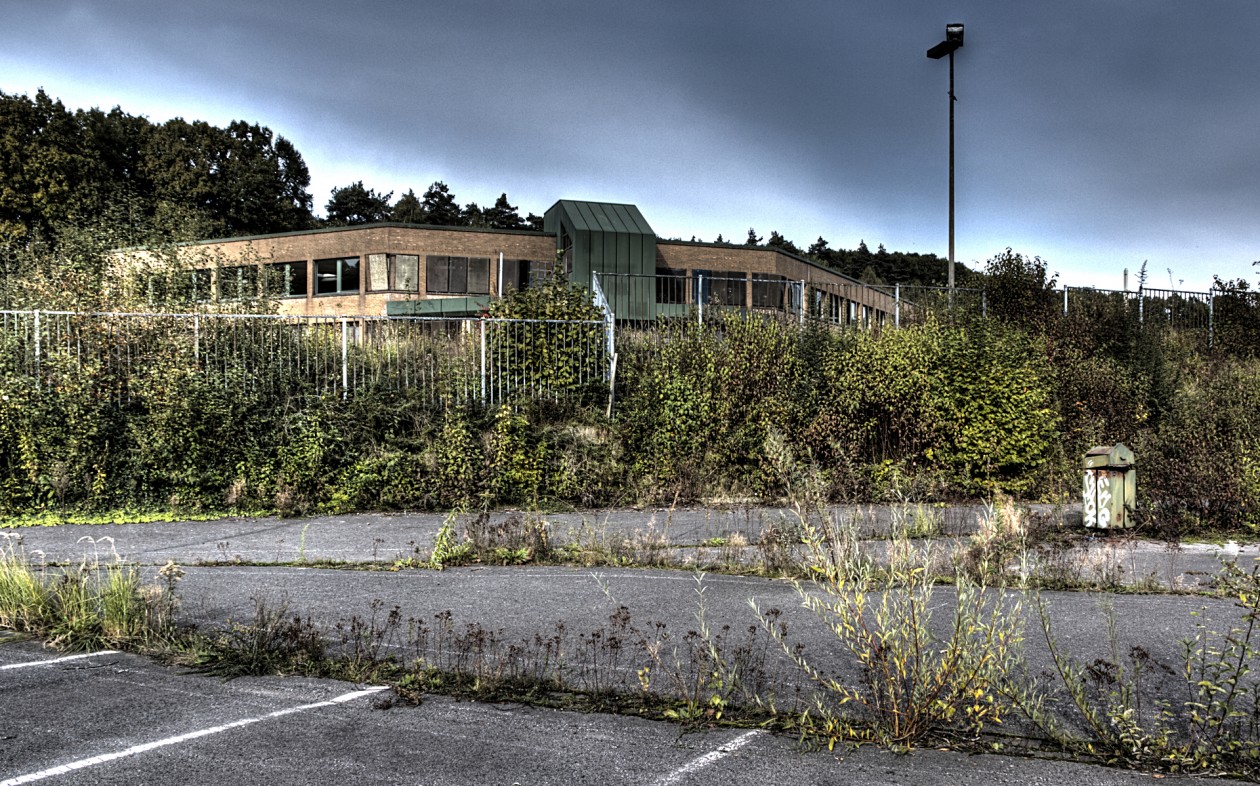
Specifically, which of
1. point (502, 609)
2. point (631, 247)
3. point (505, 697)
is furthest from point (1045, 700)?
point (631, 247)

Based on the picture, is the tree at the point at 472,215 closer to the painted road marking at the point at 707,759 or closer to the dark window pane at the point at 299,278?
the dark window pane at the point at 299,278

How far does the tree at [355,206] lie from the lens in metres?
75.6

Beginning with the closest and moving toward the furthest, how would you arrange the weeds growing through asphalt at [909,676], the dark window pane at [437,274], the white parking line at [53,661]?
the weeds growing through asphalt at [909,676], the white parking line at [53,661], the dark window pane at [437,274]

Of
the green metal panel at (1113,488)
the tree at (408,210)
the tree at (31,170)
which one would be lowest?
the green metal panel at (1113,488)

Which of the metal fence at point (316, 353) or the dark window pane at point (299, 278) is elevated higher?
the dark window pane at point (299, 278)

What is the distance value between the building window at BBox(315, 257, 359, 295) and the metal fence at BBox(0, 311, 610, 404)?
995 inches

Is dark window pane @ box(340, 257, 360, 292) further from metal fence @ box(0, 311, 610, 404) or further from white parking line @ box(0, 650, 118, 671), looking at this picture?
white parking line @ box(0, 650, 118, 671)

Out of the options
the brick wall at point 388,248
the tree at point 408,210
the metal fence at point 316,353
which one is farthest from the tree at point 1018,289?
the tree at point 408,210

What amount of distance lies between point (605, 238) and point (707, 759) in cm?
3032

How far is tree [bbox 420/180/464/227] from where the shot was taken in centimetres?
8017

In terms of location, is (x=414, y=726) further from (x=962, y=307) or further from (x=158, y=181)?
(x=158, y=181)

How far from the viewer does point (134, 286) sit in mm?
13438

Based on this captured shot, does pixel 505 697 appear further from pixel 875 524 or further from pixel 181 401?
pixel 181 401

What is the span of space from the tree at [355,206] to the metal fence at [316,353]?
6650 centimetres
